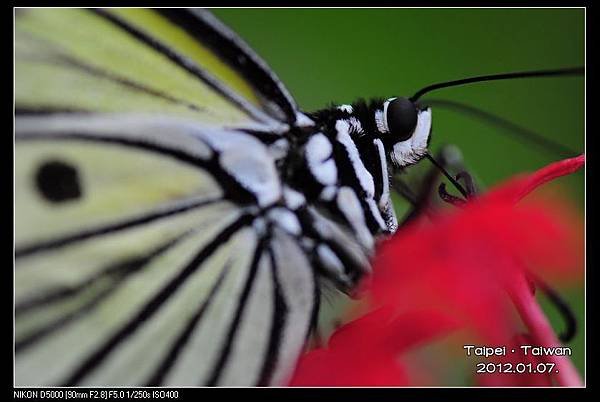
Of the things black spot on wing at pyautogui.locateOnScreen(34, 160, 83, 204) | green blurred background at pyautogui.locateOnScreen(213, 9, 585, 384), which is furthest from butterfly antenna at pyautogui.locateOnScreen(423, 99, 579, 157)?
black spot on wing at pyautogui.locateOnScreen(34, 160, 83, 204)

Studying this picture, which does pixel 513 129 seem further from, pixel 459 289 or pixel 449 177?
pixel 459 289

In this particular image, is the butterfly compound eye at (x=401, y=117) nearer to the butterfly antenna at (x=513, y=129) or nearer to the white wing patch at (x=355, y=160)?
the white wing patch at (x=355, y=160)

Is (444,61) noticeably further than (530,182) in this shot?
Yes

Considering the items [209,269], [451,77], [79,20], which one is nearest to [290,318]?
[209,269]

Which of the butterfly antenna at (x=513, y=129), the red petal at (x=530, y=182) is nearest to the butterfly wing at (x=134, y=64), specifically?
the red petal at (x=530, y=182)

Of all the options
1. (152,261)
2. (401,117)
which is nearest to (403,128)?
(401,117)
